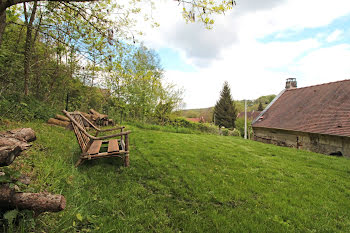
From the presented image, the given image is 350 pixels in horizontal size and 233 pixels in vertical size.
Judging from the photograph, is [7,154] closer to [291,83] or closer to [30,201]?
[30,201]

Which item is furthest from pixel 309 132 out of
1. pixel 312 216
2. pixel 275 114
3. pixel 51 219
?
pixel 51 219

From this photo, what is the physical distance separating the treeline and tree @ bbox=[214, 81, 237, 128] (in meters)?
22.7

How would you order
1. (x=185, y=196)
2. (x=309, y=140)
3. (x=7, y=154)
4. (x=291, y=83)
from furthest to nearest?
(x=291, y=83), (x=309, y=140), (x=185, y=196), (x=7, y=154)

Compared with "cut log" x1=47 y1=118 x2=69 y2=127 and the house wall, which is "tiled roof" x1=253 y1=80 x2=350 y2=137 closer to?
the house wall

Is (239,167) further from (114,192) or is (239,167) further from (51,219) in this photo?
(51,219)

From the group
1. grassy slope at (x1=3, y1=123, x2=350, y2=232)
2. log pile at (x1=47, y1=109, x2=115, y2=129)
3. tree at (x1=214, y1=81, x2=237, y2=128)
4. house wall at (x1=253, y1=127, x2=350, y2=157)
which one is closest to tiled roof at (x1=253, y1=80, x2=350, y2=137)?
house wall at (x1=253, y1=127, x2=350, y2=157)

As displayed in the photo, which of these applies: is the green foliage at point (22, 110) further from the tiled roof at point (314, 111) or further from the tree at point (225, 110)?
the tree at point (225, 110)

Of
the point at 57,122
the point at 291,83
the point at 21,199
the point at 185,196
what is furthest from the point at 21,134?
the point at 291,83

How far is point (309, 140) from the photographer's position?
1177 cm

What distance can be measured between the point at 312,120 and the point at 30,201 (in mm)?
15683

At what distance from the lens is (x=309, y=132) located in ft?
37.8

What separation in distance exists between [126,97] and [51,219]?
36.3ft

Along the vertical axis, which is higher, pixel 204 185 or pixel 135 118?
pixel 135 118

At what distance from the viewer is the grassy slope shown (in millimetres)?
2130
